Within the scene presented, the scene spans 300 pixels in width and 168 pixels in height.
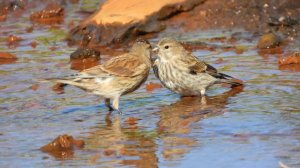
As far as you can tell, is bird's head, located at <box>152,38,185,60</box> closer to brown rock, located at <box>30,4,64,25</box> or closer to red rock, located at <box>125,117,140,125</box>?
red rock, located at <box>125,117,140,125</box>

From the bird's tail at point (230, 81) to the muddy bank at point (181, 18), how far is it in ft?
10.3

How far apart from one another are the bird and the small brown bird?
492 millimetres

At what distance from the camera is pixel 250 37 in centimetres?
1427

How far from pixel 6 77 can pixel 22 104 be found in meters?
1.89

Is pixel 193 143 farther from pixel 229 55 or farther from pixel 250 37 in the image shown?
pixel 250 37

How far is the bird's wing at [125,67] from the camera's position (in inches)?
419

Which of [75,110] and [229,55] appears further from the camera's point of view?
[229,55]

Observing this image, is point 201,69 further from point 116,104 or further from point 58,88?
point 58,88

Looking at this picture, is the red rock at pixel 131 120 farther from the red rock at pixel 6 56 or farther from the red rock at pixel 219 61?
the red rock at pixel 6 56

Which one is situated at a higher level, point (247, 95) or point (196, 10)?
point (196, 10)

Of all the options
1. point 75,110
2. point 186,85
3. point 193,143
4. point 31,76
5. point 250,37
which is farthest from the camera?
point 250,37

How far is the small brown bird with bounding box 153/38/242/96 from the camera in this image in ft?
37.1

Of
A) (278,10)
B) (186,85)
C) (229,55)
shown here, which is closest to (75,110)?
(186,85)

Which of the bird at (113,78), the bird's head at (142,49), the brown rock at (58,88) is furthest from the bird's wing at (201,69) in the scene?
the brown rock at (58,88)
